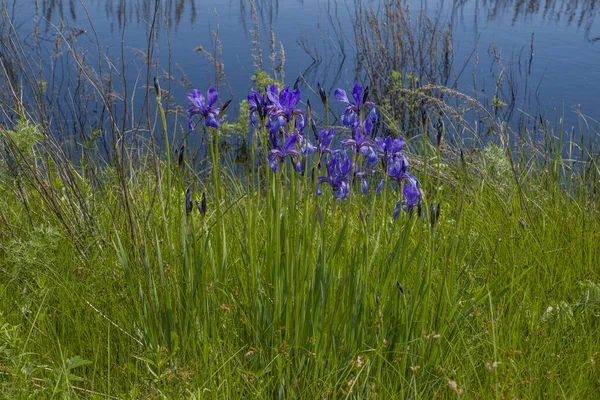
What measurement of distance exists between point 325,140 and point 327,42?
7.00m

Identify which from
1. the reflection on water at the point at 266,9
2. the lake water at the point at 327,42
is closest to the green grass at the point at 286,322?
the lake water at the point at 327,42

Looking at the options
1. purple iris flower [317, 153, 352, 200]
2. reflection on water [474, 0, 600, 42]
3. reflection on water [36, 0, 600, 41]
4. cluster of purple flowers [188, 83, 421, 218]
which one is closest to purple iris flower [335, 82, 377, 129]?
cluster of purple flowers [188, 83, 421, 218]

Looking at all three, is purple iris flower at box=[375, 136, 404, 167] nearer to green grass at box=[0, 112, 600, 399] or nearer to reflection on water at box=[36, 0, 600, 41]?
green grass at box=[0, 112, 600, 399]

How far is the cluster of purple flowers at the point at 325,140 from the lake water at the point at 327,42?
14.0ft

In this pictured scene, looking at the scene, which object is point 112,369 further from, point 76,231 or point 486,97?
point 486,97

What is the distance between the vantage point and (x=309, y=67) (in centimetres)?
802

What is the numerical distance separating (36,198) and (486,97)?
4.95 meters

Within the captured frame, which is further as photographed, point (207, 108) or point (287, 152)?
point (207, 108)

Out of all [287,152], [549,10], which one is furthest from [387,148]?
[549,10]

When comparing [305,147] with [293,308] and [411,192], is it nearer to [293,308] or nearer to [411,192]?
[411,192]

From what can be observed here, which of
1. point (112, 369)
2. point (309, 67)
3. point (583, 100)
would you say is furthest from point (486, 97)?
point (112, 369)

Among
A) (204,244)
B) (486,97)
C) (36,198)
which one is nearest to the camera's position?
(204,244)

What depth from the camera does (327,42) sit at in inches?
346

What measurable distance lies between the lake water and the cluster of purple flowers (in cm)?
427
